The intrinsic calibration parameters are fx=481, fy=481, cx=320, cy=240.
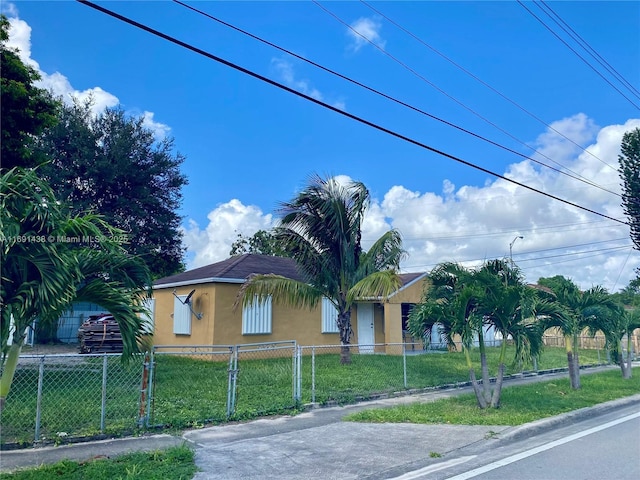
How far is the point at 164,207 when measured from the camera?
76.3 feet

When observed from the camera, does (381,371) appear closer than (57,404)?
No

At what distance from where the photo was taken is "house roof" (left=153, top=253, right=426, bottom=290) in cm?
1731

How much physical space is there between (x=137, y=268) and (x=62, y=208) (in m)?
1.17

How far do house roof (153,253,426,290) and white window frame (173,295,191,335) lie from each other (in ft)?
2.06

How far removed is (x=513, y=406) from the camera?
9.55 metres

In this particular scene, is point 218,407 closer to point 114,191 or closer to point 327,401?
point 327,401

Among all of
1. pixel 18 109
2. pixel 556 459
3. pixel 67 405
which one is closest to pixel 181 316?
pixel 18 109

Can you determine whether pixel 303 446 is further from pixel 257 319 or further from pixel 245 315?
pixel 257 319

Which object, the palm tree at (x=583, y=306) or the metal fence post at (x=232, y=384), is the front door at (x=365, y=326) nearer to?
the palm tree at (x=583, y=306)

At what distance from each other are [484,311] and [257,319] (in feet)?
33.4

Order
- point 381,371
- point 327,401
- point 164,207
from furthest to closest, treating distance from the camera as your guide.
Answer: point 164,207 < point 381,371 < point 327,401

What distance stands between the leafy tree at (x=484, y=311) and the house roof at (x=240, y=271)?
5.70 metres

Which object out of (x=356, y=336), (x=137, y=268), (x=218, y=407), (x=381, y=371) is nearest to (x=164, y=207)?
(x=356, y=336)

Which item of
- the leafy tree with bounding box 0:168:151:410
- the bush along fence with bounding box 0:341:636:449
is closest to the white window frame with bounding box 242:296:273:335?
the bush along fence with bounding box 0:341:636:449
